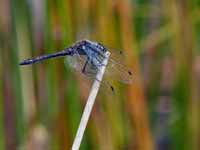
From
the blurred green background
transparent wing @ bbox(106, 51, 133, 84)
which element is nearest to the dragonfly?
transparent wing @ bbox(106, 51, 133, 84)

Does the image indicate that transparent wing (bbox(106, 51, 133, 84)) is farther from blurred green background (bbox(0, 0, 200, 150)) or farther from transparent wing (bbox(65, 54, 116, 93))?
blurred green background (bbox(0, 0, 200, 150))

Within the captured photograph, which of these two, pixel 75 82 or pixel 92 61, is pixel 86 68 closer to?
pixel 92 61

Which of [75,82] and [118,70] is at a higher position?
[118,70]

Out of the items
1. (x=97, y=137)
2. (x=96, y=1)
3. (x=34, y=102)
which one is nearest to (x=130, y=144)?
(x=97, y=137)

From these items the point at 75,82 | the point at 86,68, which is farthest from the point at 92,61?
the point at 75,82

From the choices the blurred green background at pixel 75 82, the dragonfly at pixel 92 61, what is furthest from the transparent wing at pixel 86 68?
the blurred green background at pixel 75 82
